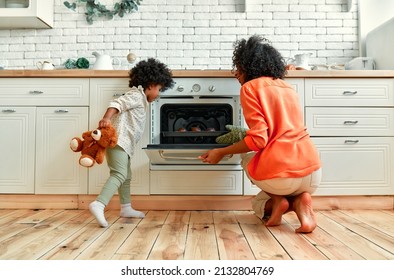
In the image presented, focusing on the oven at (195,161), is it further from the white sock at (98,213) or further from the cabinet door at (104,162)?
the white sock at (98,213)

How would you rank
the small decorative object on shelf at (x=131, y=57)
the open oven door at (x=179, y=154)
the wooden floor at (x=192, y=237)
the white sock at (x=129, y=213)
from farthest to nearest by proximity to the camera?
the small decorative object on shelf at (x=131, y=57), the white sock at (x=129, y=213), the open oven door at (x=179, y=154), the wooden floor at (x=192, y=237)

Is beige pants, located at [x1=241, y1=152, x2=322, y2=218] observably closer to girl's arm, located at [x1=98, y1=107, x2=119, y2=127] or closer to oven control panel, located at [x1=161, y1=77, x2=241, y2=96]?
oven control panel, located at [x1=161, y1=77, x2=241, y2=96]

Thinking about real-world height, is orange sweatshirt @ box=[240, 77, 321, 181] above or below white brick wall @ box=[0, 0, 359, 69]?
Answer: below

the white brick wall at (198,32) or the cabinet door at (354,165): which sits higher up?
the white brick wall at (198,32)

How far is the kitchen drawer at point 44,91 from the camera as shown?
222cm

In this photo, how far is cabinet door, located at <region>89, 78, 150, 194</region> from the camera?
87.0 inches

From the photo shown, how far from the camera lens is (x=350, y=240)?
1524 millimetres

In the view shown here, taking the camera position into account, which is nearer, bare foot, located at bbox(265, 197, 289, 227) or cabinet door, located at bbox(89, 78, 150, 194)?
bare foot, located at bbox(265, 197, 289, 227)

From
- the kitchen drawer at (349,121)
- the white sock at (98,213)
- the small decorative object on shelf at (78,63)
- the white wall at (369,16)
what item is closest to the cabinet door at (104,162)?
the white sock at (98,213)

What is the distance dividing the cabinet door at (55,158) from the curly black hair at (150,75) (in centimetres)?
50

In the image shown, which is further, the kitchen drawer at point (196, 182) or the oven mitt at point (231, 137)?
the kitchen drawer at point (196, 182)

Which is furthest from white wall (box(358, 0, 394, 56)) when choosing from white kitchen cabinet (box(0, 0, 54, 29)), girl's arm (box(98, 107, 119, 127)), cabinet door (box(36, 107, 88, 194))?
white kitchen cabinet (box(0, 0, 54, 29))

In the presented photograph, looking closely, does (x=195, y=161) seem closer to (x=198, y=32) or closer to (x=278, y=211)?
(x=278, y=211)
